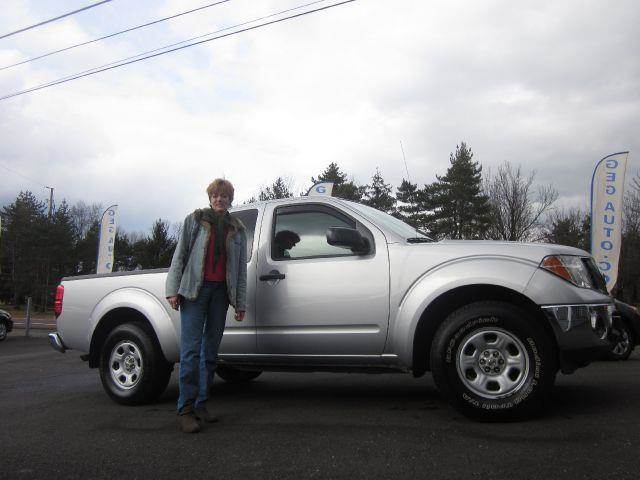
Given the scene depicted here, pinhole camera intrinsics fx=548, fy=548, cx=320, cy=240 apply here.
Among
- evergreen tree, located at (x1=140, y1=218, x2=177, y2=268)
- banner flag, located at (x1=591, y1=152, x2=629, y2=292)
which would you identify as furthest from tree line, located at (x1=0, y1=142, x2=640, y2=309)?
banner flag, located at (x1=591, y1=152, x2=629, y2=292)

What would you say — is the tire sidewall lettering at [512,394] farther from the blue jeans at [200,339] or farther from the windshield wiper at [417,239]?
the blue jeans at [200,339]

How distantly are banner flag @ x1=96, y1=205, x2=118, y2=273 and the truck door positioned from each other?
1809 centimetres

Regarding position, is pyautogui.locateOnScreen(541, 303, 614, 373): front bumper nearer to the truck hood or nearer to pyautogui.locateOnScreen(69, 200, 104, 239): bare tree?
the truck hood

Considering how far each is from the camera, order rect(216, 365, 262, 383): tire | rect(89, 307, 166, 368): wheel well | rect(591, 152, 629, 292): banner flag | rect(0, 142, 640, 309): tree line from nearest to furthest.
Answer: rect(89, 307, 166, 368): wheel well < rect(216, 365, 262, 383): tire < rect(591, 152, 629, 292): banner flag < rect(0, 142, 640, 309): tree line

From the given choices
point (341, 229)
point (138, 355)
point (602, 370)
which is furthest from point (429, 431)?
point (602, 370)

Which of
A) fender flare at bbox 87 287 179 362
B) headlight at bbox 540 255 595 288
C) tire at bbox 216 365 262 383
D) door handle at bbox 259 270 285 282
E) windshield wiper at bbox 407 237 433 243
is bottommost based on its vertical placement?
tire at bbox 216 365 262 383

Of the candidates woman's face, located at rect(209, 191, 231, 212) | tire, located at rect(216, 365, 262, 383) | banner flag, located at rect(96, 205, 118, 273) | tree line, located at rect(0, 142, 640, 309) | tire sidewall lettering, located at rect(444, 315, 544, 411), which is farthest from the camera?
tree line, located at rect(0, 142, 640, 309)

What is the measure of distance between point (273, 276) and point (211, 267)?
1.78ft

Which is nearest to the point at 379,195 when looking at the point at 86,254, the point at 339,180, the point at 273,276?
the point at 339,180

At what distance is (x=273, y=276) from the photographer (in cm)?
456

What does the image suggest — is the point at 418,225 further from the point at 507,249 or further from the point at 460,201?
the point at 507,249

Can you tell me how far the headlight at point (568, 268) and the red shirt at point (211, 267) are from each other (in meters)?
2.36

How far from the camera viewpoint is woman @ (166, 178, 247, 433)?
418cm

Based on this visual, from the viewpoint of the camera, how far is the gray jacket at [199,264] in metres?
4.20
